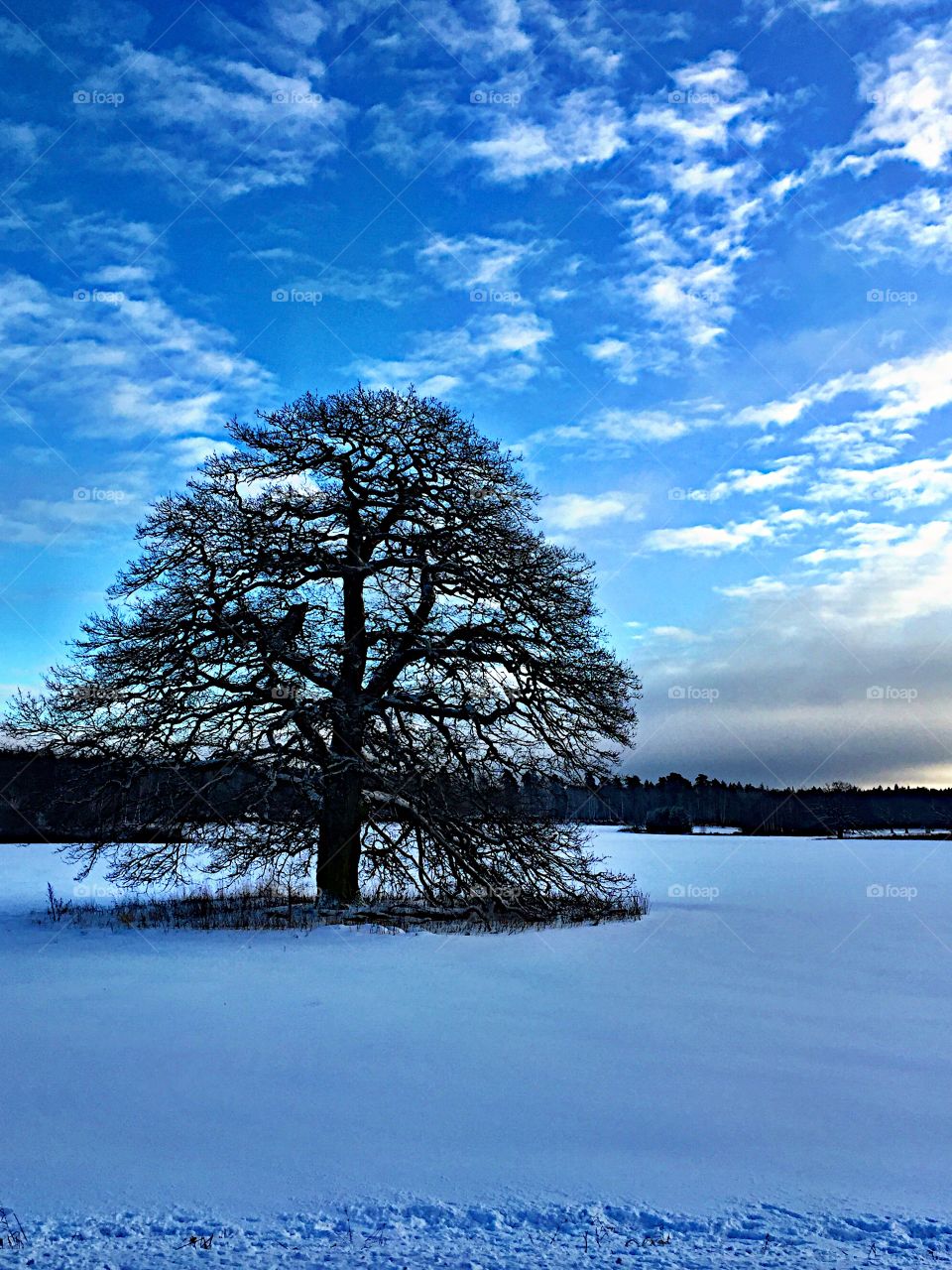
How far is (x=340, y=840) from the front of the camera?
1680 centimetres

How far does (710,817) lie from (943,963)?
130267 millimetres

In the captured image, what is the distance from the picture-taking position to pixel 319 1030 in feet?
27.7

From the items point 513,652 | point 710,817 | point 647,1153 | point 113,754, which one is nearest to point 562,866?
point 513,652

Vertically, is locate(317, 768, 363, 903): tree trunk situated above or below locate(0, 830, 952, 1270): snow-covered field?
above

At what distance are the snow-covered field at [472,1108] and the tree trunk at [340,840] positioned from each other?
13.0 feet

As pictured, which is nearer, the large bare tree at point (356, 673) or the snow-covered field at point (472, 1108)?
the snow-covered field at point (472, 1108)

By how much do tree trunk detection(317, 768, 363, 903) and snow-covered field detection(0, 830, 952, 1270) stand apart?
3.95 meters

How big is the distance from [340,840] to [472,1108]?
10.7 m

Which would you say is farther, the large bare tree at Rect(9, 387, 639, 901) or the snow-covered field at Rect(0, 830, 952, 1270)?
the large bare tree at Rect(9, 387, 639, 901)

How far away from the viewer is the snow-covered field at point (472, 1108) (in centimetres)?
458

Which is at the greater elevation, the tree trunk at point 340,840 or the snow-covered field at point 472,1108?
the tree trunk at point 340,840

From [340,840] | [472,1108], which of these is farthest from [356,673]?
[472,1108]

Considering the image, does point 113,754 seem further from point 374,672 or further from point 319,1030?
point 319,1030

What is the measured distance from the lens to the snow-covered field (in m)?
4.58
